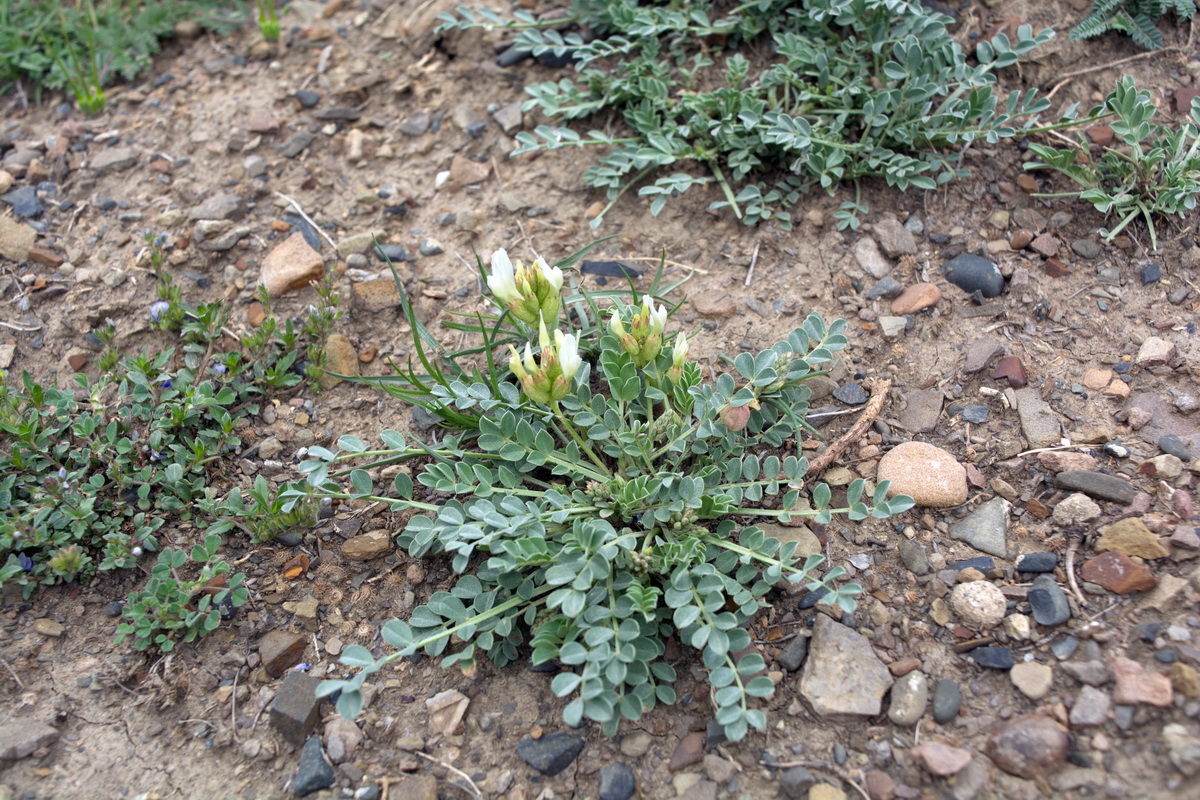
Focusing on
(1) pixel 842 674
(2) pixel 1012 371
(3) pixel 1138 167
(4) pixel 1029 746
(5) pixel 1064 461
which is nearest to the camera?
(4) pixel 1029 746

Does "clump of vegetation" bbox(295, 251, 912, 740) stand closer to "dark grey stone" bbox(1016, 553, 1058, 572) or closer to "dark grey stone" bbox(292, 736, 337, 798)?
"dark grey stone" bbox(292, 736, 337, 798)

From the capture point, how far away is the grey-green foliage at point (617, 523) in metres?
2.32

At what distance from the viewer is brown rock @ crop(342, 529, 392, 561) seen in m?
2.83

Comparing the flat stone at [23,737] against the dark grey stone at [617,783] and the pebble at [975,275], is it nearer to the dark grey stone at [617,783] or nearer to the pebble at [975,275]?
the dark grey stone at [617,783]

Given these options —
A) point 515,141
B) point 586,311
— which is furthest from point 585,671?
point 515,141

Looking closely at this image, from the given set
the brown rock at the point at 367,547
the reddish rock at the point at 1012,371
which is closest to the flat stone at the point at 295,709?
the brown rock at the point at 367,547

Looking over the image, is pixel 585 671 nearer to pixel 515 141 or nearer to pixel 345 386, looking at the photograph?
pixel 345 386

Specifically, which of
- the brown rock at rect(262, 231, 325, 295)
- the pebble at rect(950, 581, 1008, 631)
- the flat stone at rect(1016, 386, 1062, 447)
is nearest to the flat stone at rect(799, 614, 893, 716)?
the pebble at rect(950, 581, 1008, 631)

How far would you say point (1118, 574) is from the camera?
2.39 meters

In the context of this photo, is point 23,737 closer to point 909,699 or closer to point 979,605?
point 909,699

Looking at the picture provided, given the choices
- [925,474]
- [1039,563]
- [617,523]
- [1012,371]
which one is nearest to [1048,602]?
[1039,563]

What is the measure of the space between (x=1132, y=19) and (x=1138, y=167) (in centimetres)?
87

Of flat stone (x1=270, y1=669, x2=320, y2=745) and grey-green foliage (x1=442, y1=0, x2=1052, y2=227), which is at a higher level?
grey-green foliage (x1=442, y1=0, x2=1052, y2=227)

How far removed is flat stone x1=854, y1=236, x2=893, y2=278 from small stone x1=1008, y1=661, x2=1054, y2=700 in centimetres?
155
